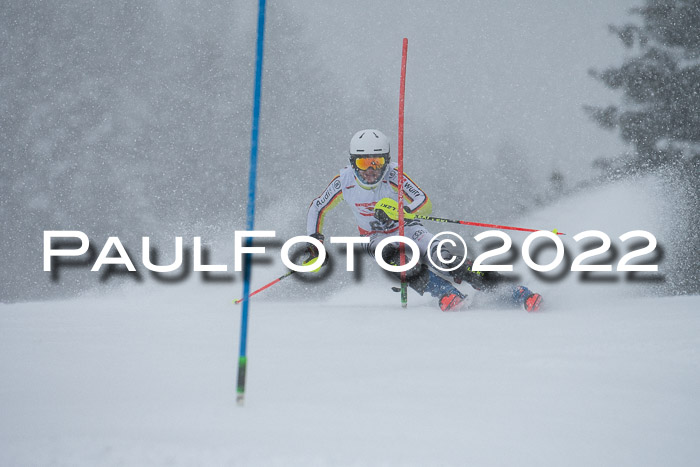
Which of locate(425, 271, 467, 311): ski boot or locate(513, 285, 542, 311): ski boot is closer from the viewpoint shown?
locate(513, 285, 542, 311): ski boot

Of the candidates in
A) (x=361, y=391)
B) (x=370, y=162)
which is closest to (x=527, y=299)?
(x=370, y=162)

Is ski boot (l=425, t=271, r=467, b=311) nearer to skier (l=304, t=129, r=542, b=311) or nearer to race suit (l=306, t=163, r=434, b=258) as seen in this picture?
skier (l=304, t=129, r=542, b=311)

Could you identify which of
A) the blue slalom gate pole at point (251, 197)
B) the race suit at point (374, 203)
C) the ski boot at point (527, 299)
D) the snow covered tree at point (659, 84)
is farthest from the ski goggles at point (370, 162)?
the snow covered tree at point (659, 84)

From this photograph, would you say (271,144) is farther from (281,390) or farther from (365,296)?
(281,390)

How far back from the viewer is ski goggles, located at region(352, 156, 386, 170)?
6.35 metres

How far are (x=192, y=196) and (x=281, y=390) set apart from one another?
18.6 meters

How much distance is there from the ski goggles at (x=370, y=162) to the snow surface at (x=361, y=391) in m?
1.99

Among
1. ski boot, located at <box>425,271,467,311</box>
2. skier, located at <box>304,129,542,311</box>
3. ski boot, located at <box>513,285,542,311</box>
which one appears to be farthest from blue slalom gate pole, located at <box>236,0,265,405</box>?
ski boot, located at <box>513,285,542,311</box>

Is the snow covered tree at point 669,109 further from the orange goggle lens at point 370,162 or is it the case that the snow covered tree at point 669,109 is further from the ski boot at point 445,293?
the orange goggle lens at point 370,162

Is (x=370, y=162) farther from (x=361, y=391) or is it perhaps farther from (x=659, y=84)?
(x=659, y=84)

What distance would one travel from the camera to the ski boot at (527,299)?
5.64 meters

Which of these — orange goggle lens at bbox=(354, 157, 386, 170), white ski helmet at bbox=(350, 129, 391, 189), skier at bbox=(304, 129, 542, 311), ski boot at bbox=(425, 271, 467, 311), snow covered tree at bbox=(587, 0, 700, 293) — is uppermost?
snow covered tree at bbox=(587, 0, 700, 293)

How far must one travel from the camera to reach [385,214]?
6.39 m

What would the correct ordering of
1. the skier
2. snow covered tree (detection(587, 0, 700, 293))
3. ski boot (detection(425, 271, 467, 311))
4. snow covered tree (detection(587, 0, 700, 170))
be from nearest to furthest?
ski boot (detection(425, 271, 467, 311)) → the skier → snow covered tree (detection(587, 0, 700, 293)) → snow covered tree (detection(587, 0, 700, 170))
